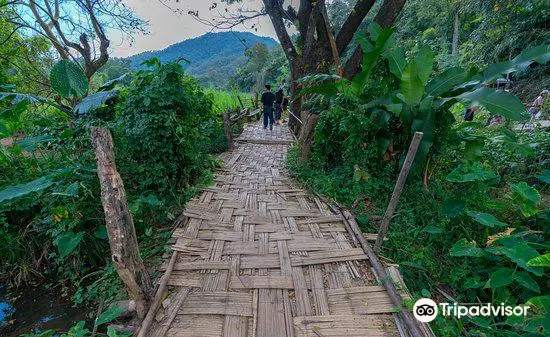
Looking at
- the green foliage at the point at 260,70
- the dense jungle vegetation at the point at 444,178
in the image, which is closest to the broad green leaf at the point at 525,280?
the dense jungle vegetation at the point at 444,178

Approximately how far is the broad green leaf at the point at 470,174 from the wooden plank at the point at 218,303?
200cm

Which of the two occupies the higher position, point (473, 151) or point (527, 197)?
point (473, 151)

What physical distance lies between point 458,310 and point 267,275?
1468 millimetres

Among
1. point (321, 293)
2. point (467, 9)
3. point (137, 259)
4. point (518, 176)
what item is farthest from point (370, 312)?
point (467, 9)

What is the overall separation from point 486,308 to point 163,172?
3422 millimetres

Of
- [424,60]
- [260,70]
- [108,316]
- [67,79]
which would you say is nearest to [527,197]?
[424,60]

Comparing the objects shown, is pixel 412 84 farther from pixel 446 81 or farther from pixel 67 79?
pixel 67 79

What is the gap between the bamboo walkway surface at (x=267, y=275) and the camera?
1710mm

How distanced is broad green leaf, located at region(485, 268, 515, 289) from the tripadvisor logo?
0.43 ft

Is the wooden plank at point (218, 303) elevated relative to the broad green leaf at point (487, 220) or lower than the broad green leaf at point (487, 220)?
lower

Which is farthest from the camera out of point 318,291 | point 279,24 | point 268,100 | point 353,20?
point 268,100

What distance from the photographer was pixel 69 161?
290 centimetres

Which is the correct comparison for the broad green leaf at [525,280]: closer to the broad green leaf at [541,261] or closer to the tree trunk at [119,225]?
the broad green leaf at [541,261]

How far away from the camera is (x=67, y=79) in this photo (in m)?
2.53
